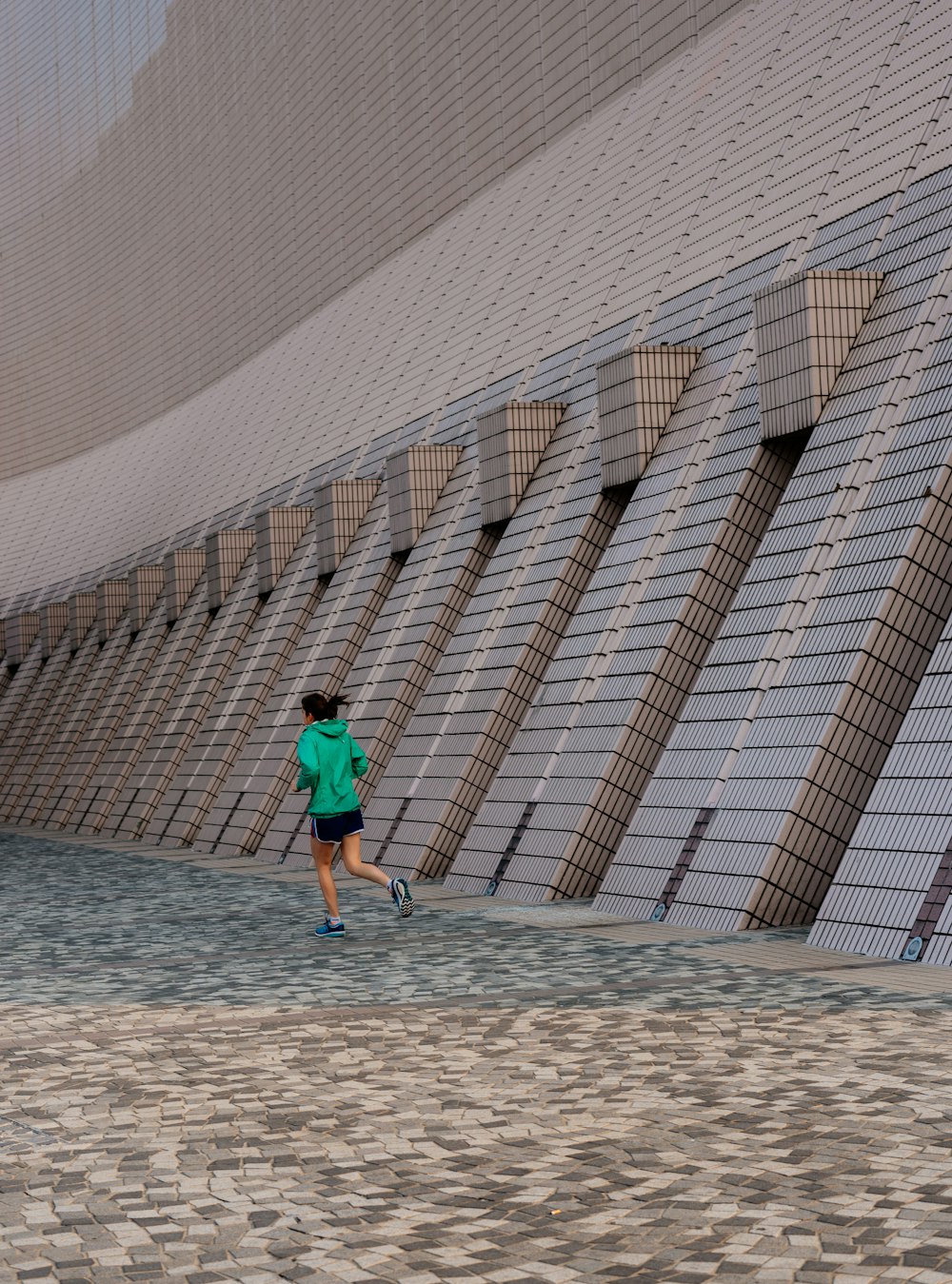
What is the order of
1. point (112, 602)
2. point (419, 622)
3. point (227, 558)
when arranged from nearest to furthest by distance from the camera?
point (419, 622) → point (227, 558) → point (112, 602)

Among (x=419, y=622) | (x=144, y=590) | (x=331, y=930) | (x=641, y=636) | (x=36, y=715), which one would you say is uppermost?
(x=641, y=636)

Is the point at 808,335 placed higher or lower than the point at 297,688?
higher

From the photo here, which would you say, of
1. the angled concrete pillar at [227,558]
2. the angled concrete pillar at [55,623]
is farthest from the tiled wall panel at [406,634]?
the angled concrete pillar at [55,623]

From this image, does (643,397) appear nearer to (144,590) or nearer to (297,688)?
(297,688)

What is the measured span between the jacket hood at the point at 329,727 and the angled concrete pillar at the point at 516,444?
4977 mm

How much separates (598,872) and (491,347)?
Result: 27.3 feet

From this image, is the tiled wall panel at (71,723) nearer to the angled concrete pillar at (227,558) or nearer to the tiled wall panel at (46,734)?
the tiled wall panel at (46,734)

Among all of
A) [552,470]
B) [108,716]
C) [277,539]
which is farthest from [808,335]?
[108,716]

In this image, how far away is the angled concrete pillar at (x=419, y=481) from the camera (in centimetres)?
1722

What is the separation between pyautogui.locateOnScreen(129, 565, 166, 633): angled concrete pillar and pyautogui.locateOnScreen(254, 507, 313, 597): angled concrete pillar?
225 inches

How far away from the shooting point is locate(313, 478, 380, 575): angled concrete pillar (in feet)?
64.0

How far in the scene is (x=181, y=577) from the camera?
1006 inches

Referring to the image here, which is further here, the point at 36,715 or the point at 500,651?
the point at 36,715

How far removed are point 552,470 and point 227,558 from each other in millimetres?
9958
